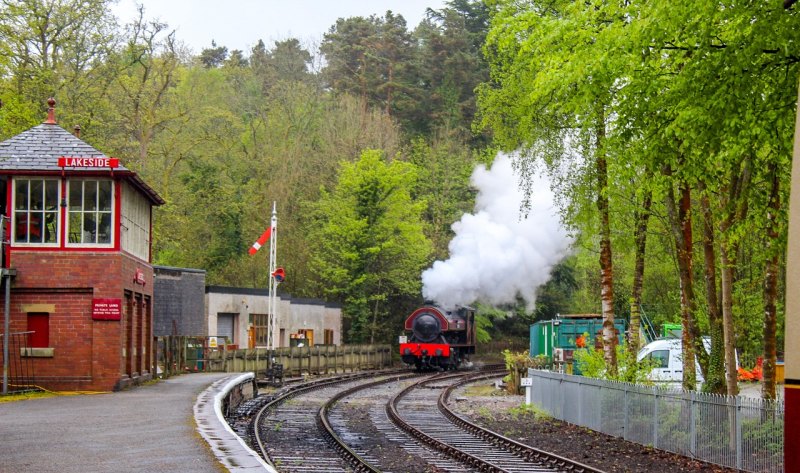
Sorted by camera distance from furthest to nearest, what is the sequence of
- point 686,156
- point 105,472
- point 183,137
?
point 183,137 → point 686,156 → point 105,472

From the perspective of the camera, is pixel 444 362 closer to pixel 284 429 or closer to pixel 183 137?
pixel 183 137

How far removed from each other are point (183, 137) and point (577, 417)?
1482 inches

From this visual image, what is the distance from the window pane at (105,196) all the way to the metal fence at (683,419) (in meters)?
11.3

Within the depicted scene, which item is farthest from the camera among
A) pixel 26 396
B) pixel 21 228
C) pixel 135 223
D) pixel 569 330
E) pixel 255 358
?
pixel 255 358

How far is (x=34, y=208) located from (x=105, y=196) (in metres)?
1.63

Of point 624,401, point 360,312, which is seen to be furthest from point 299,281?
point 624,401

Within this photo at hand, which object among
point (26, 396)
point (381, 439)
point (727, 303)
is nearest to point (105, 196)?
point (26, 396)

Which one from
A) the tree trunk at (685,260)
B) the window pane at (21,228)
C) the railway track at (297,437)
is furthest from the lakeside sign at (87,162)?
the tree trunk at (685,260)

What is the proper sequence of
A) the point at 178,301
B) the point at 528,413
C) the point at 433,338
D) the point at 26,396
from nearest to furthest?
1. the point at 26,396
2. the point at 528,413
3. the point at 178,301
4. the point at 433,338

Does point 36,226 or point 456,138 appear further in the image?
point 456,138

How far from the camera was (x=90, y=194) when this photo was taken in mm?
24703

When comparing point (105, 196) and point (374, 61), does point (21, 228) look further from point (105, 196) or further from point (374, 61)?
point (374, 61)

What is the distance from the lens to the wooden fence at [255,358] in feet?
111

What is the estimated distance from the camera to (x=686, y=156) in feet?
47.0
